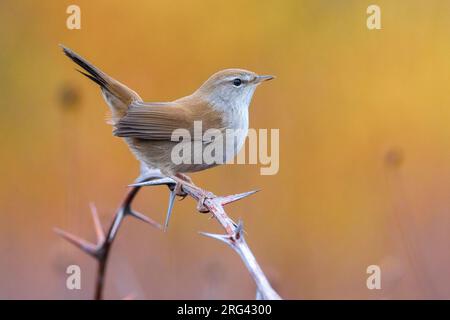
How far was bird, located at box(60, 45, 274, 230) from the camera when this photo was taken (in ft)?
12.8

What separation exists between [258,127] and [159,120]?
2.00 meters

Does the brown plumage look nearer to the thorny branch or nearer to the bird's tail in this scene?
the bird's tail

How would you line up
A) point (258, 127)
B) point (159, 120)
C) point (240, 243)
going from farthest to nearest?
1. point (258, 127)
2. point (159, 120)
3. point (240, 243)

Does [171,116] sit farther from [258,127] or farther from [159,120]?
[258,127]

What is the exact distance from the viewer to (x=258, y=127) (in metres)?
5.83

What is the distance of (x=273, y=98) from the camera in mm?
6230

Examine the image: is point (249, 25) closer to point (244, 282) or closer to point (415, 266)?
point (244, 282)

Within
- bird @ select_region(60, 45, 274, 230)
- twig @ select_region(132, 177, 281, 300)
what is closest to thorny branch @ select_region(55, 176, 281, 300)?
twig @ select_region(132, 177, 281, 300)

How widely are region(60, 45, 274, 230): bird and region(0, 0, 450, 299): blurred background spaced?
747 mm

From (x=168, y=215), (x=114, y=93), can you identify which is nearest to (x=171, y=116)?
(x=114, y=93)

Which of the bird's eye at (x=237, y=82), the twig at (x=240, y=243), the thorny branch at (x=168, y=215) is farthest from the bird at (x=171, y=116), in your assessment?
the twig at (x=240, y=243)
